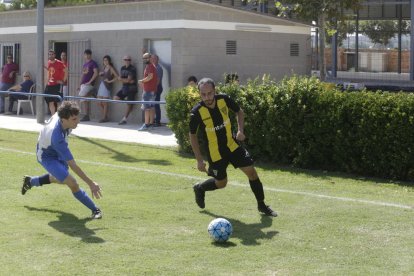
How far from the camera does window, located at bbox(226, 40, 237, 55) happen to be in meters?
20.9

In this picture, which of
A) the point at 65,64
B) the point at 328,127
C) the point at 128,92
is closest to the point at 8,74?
the point at 65,64

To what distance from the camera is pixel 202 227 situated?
843 centimetres

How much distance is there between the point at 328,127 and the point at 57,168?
198 inches

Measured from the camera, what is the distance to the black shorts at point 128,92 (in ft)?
67.0

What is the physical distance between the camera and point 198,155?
899 centimetres

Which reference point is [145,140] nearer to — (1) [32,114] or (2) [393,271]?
(1) [32,114]

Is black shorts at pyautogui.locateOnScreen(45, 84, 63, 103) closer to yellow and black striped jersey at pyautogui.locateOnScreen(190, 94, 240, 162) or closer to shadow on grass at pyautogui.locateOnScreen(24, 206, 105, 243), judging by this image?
shadow on grass at pyautogui.locateOnScreen(24, 206, 105, 243)

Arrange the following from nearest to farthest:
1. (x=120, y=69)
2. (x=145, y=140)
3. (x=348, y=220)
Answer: (x=348, y=220) → (x=145, y=140) → (x=120, y=69)

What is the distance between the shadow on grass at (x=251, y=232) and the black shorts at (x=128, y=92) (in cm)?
1175

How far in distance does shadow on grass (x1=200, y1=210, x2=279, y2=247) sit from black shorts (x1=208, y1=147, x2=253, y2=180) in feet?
1.64

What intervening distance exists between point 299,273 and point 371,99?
19.4 feet

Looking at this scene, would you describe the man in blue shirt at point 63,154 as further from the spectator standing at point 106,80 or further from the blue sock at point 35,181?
the spectator standing at point 106,80

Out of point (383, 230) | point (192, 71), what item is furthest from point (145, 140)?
point (383, 230)

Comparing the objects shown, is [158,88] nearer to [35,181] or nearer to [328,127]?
[328,127]
